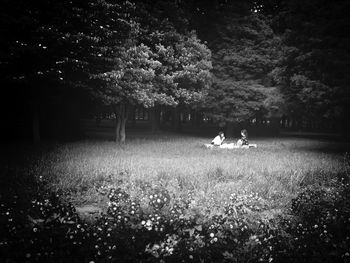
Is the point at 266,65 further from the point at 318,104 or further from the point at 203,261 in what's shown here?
the point at 203,261

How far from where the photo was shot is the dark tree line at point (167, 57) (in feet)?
57.9

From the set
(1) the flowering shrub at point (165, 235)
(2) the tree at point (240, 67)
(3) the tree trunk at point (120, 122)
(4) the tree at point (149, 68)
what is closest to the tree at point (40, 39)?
(4) the tree at point (149, 68)

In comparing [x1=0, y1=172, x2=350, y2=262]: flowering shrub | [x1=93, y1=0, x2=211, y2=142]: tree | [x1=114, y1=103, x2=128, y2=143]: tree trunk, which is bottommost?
[x1=0, y1=172, x2=350, y2=262]: flowering shrub

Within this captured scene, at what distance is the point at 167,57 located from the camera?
26.6 m

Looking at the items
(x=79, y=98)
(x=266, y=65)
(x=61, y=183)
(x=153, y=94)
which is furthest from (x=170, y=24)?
(x=61, y=183)

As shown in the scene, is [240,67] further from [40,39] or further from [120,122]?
[40,39]

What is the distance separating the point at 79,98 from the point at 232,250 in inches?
954

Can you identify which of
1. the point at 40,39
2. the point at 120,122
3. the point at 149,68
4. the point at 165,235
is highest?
the point at 40,39

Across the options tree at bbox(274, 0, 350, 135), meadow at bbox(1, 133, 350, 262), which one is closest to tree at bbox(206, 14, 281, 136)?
tree at bbox(274, 0, 350, 135)

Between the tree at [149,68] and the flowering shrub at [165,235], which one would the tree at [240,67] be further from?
the flowering shrub at [165,235]

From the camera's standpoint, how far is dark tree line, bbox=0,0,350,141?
17.6 m

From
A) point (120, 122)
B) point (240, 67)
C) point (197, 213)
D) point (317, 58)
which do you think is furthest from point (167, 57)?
point (197, 213)

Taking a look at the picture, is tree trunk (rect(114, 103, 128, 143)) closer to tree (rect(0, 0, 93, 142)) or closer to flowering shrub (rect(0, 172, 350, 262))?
tree (rect(0, 0, 93, 142))

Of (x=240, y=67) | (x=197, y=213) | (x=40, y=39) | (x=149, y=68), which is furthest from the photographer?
(x=240, y=67)
